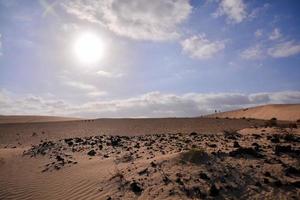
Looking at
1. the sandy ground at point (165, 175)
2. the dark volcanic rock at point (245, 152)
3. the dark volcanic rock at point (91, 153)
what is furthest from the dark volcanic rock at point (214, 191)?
the dark volcanic rock at point (91, 153)

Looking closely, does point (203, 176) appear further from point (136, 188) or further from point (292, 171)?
point (292, 171)

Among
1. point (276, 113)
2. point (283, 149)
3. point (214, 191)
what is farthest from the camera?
point (276, 113)

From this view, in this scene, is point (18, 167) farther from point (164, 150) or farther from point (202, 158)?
point (202, 158)

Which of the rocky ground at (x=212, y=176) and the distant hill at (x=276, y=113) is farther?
the distant hill at (x=276, y=113)

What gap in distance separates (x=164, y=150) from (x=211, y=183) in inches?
250

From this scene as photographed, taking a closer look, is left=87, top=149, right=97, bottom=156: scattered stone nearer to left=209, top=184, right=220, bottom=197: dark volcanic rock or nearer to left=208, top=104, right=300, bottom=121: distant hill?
left=209, top=184, right=220, bottom=197: dark volcanic rock

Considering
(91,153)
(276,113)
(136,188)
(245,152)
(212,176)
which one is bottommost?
(136,188)

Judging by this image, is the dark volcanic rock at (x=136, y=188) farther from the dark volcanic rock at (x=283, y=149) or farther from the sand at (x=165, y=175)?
the dark volcanic rock at (x=283, y=149)

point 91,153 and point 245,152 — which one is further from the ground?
point 245,152

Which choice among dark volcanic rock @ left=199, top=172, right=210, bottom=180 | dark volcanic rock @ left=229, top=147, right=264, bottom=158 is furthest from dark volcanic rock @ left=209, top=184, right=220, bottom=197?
dark volcanic rock @ left=229, top=147, right=264, bottom=158

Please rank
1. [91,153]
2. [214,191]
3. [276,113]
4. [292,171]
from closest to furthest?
[214,191]
[292,171]
[91,153]
[276,113]

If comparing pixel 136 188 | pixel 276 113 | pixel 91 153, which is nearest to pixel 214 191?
pixel 136 188

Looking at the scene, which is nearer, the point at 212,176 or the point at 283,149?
the point at 212,176

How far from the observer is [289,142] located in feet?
49.9
